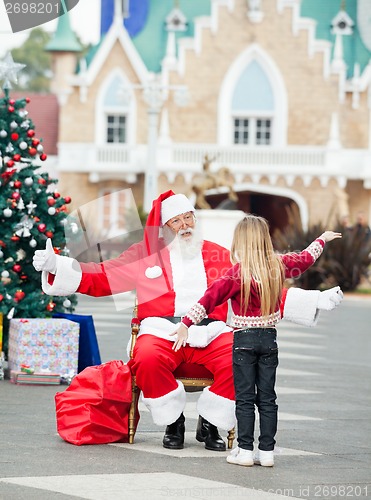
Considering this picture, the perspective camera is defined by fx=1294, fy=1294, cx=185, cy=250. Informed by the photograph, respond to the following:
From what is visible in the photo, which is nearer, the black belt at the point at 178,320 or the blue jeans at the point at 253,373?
the blue jeans at the point at 253,373

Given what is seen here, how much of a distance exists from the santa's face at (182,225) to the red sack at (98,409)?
2.79ft

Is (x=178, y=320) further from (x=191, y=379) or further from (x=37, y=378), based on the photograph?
(x=37, y=378)

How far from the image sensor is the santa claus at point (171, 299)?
23.9 feet

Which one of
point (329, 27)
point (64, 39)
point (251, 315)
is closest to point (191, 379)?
point (251, 315)

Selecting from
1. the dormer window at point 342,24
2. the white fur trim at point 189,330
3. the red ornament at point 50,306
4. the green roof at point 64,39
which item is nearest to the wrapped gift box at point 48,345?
the red ornament at point 50,306

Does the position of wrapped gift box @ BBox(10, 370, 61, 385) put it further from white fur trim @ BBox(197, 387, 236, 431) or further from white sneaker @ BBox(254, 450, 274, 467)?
white sneaker @ BBox(254, 450, 274, 467)

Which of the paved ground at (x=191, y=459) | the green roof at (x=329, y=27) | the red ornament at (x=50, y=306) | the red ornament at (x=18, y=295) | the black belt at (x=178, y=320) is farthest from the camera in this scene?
the green roof at (x=329, y=27)

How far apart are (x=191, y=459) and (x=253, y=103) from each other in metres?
36.3

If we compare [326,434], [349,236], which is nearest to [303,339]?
[326,434]

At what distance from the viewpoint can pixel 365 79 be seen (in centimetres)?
4234

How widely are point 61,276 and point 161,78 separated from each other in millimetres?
35272

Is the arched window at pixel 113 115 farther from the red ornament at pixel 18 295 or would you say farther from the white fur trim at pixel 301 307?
the white fur trim at pixel 301 307

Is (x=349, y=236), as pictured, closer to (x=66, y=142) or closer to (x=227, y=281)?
(x=66, y=142)

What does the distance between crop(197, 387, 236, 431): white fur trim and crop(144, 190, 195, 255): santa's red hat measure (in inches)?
38.9
